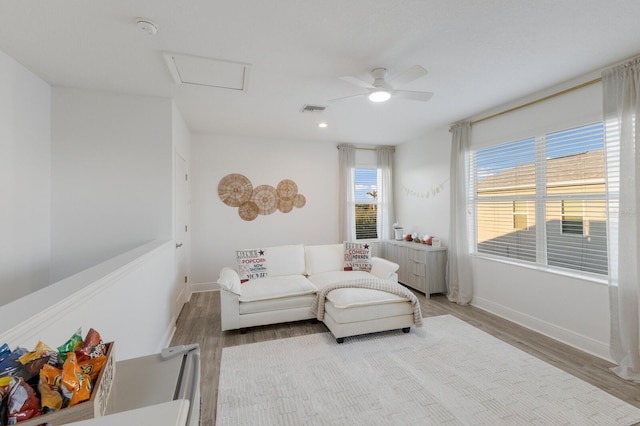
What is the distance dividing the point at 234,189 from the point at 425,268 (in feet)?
11.0

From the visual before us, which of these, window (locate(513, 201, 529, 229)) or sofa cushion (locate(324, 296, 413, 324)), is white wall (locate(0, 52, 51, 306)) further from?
window (locate(513, 201, 529, 229))

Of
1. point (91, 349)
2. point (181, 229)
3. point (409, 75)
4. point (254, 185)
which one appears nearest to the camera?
point (91, 349)

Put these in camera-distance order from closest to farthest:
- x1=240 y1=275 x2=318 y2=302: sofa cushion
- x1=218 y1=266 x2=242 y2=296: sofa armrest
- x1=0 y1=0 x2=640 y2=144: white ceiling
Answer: x1=0 y1=0 x2=640 y2=144: white ceiling < x1=218 y1=266 x2=242 y2=296: sofa armrest < x1=240 y1=275 x2=318 y2=302: sofa cushion

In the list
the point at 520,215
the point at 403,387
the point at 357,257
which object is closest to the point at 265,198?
the point at 357,257

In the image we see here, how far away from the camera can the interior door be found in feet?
11.7

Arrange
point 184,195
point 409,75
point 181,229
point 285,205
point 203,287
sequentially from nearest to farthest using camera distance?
1. point 409,75
2. point 181,229
3. point 184,195
4. point 203,287
5. point 285,205

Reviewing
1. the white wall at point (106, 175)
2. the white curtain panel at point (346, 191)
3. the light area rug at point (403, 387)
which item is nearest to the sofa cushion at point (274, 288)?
the light area rug at point (403, 387)

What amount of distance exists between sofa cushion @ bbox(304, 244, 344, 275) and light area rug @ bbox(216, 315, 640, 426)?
121 centimetres

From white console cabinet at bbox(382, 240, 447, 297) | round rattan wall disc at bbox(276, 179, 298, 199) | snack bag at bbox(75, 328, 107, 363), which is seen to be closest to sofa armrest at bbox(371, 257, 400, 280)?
white console cabinet at bbox(382, 240, 447, 297)

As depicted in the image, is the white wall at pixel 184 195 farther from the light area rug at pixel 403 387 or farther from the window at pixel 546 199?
the window at pixel 546 199

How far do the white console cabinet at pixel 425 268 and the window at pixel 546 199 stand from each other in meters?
0.61

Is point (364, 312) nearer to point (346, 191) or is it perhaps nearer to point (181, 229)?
point (181, 229)

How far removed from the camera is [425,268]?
4.29 meters

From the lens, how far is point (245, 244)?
493cm
